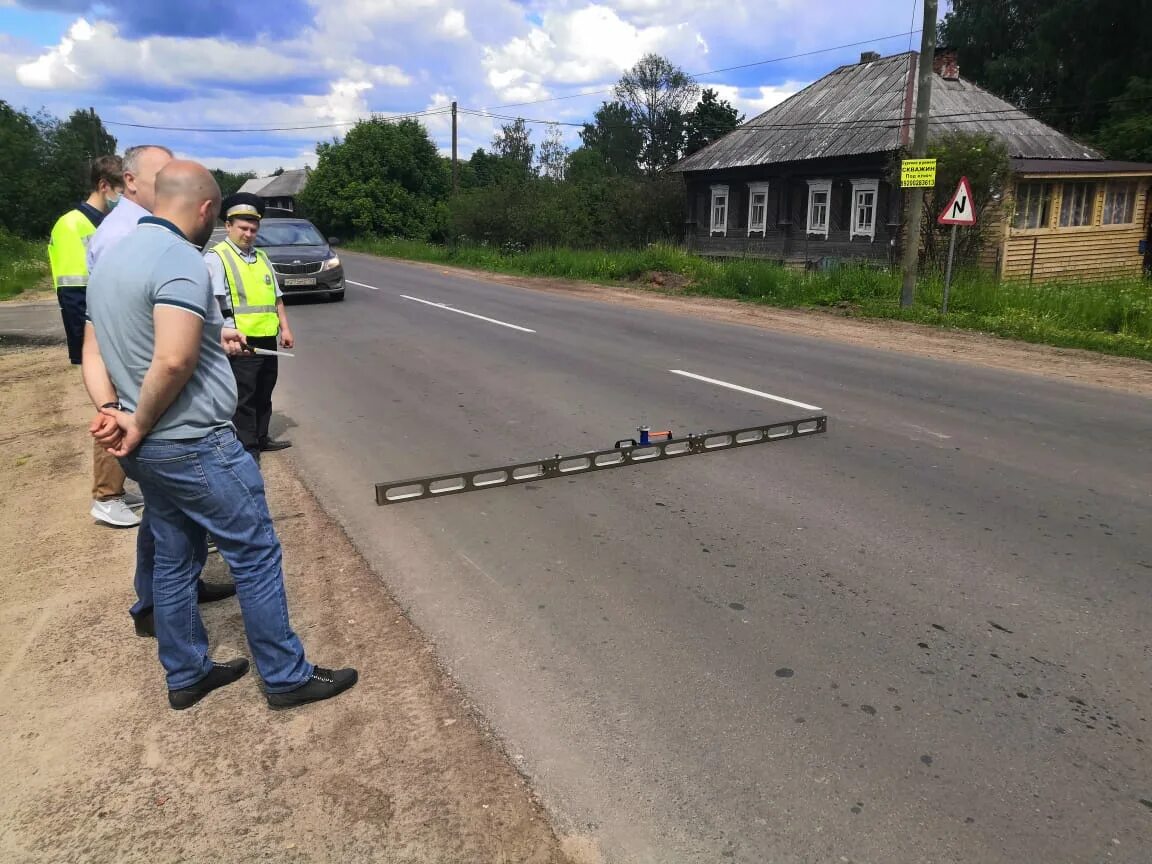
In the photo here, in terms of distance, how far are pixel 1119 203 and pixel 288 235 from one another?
25.3 metres

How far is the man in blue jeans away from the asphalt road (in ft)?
2.53

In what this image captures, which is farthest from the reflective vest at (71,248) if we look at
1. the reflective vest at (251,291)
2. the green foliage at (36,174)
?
the green foliage at (36,174)

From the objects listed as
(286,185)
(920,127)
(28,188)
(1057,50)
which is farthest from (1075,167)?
(286,185)

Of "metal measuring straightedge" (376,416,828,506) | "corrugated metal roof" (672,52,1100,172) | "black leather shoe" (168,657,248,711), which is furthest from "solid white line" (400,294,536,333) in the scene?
"corrugated metal roof" (672,52,1100,172)

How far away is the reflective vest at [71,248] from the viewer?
4.99 metres

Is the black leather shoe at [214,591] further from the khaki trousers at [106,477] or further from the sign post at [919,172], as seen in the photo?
the sign post at [919,172]

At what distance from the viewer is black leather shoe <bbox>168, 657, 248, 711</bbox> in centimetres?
313

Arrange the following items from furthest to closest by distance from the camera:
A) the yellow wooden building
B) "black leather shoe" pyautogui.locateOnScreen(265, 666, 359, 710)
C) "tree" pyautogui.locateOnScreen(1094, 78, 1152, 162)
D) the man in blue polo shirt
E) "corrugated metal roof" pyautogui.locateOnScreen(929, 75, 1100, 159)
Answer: "tree" pyautogui.locateOnScreen(1094, 78, 1152, 162)
"corrugated metal roof" pyautogui.locateOnScreen(929, 75, 1100, 159)
the yellow wooden building
the man in blue polo shirt
"black leather shoe" pyautogui.locateOnScreen(265, 666, 359, 710)

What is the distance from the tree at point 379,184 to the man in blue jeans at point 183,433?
44.5 m

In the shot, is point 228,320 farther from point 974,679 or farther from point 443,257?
point 443,257

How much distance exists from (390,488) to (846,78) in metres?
30.9

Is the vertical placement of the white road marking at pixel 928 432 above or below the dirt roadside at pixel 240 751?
above

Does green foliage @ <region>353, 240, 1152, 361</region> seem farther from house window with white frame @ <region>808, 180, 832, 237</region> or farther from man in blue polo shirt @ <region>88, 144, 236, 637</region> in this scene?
man in blue polo shirt @ <region>88, 144, 236, 637</region>

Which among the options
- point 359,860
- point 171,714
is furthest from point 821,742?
point 171,714
